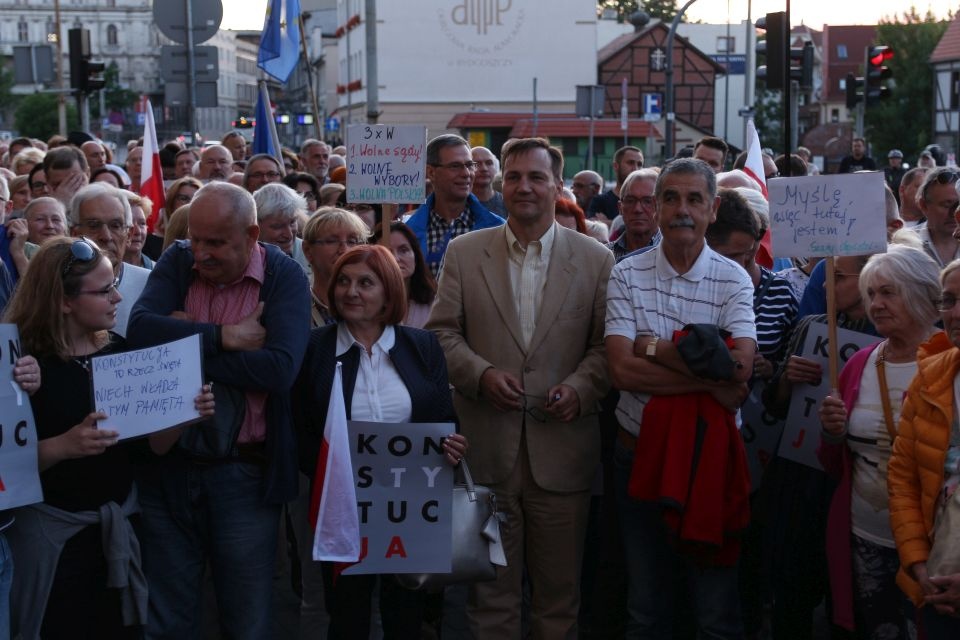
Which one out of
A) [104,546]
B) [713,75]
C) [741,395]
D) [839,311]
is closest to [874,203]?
[839,311]

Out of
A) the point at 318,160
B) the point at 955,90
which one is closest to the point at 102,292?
the point at 318,160

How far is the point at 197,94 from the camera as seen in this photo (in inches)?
554

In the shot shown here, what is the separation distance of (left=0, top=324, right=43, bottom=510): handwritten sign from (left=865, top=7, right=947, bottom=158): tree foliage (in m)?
64.6

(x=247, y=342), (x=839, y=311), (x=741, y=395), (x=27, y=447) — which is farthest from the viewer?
(x=839, y=311)

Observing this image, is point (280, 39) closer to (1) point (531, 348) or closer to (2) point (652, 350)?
(1) point (531, 348)

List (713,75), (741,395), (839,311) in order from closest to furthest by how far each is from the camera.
→ (741,395), (839,311), (713,75)

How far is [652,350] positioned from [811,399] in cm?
89

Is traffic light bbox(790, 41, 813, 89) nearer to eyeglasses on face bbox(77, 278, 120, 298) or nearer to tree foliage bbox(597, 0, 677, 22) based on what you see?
eyeglasses on face bbox(77, 278, 120, 298)

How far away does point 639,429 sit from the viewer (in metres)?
5.23

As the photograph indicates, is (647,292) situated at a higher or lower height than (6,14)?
→ lower

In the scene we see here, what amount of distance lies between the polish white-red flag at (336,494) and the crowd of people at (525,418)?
156 mm

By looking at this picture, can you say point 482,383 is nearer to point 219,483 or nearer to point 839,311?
point 219,483

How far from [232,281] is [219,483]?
2.51 feet

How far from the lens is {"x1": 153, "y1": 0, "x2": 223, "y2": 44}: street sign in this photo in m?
12.4
